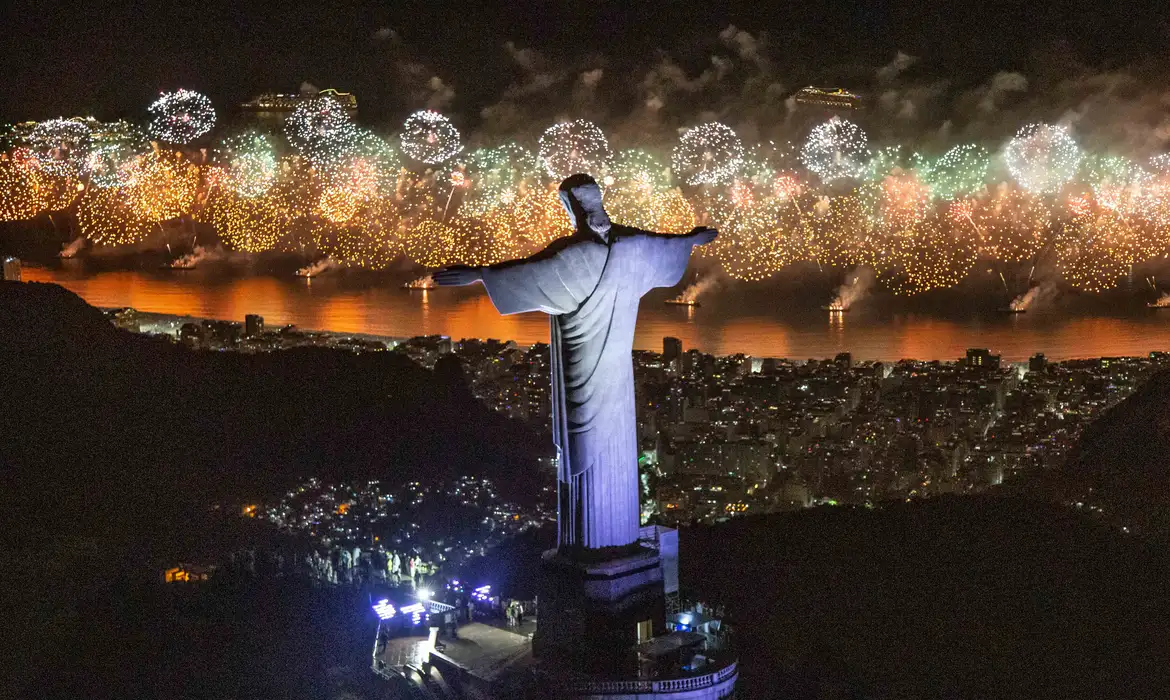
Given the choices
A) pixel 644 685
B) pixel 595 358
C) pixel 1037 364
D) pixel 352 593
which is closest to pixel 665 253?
pixel 595 358

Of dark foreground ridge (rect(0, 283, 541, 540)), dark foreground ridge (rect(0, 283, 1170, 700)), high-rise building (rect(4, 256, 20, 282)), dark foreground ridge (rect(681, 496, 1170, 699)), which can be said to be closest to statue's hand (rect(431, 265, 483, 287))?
dark foreground ridge (rect(0, 283, 1170, 700))

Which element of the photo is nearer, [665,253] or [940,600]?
[665,253]

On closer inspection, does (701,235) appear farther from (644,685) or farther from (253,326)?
(253,326)

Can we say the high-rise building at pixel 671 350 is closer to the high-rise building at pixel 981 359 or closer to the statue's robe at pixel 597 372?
the high-rise building at pixel 981 359

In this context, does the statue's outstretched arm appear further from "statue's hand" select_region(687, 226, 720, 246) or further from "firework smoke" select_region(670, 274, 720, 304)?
"firework smoke" select_region(670, 274, 720, 304)

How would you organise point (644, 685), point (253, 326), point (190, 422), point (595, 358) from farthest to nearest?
point (253, 326) → point (190, 422) → point (595, 358) → point (644, 685)
